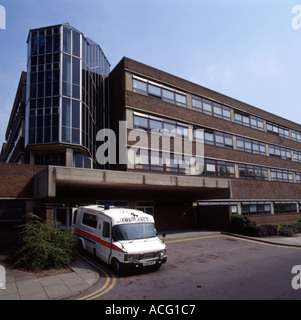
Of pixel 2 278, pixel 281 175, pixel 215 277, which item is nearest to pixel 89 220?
pixel 2 278

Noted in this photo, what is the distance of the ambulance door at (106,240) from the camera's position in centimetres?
1032

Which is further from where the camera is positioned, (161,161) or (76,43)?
(76,43)

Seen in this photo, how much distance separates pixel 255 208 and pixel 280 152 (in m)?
11.3

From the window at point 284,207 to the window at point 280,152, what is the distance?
254 inches

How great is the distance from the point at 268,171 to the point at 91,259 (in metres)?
27.2

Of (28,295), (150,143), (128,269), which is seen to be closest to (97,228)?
(128,269)

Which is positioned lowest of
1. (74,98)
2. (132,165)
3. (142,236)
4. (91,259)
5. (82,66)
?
(91,259)

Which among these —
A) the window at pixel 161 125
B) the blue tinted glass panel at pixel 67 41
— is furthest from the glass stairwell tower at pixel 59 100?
the window at pixel 161 125

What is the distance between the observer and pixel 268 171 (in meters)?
32.2

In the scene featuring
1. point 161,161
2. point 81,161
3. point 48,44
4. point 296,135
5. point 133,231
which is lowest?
point 133,231

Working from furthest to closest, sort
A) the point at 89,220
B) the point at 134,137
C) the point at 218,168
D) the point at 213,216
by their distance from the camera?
the point at 218,168, the point at 213,216, the point at 134,137, the point at 89,220

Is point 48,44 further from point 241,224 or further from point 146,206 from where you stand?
point 241,224

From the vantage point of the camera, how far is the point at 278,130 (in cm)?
3634
